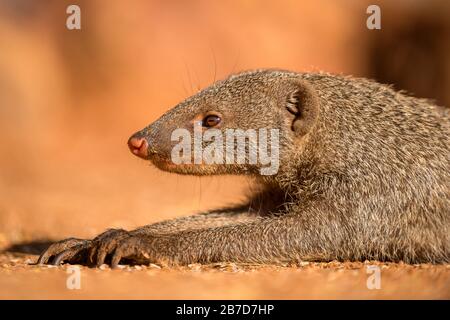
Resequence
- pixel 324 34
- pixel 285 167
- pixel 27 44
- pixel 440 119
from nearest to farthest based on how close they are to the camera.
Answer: pixel 285 167
pixel 440 119
pixel 27 44
pixel 324 34

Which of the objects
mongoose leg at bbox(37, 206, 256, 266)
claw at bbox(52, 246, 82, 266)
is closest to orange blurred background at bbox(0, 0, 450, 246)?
mongoose leg at bbox(37, 206, 256, 266)

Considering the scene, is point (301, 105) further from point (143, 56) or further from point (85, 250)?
point (143, 56)

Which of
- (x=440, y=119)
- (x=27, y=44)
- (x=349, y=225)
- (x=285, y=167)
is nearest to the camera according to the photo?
(x=349, y=225)

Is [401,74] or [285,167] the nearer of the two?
[285,167]

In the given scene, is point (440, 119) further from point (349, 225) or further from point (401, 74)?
point (401, 74)

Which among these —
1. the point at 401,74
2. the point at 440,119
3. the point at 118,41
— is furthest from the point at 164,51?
the point at 440,119

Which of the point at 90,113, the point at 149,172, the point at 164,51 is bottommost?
the point at 149,172
